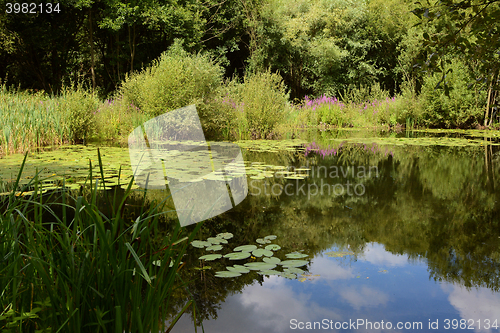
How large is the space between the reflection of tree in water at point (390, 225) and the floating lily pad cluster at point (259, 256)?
55 millimetres

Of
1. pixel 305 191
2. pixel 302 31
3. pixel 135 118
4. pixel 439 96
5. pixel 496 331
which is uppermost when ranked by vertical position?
pixel 302 31

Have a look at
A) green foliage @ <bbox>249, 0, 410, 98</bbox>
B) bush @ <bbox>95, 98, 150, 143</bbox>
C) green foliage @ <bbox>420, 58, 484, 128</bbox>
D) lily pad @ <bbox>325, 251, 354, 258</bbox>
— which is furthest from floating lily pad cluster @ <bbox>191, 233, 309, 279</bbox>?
green foliage @ <bbox>249, 0, 410, 98</bbox>

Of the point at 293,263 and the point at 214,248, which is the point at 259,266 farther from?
the point at 214,248

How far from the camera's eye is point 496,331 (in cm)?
167

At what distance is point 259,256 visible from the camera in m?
2.33

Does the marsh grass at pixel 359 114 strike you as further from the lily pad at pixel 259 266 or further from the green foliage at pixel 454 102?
the lily pad at pixel 259 266

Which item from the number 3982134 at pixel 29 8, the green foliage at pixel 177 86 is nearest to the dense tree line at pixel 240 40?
the number 3982134 at pixel 29 8

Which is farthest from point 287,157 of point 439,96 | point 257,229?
point 439,96

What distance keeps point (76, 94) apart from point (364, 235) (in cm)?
709

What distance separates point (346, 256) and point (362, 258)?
0.10m

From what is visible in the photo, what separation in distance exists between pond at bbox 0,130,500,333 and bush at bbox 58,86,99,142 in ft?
10.7

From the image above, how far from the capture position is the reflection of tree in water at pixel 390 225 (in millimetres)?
2158

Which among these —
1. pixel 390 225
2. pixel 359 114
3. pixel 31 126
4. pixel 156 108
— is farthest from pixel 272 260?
pixel 359 114

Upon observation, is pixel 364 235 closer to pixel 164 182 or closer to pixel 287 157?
pixel 164 182
